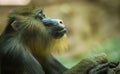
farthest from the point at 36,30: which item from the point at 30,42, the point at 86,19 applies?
the point at 86,19

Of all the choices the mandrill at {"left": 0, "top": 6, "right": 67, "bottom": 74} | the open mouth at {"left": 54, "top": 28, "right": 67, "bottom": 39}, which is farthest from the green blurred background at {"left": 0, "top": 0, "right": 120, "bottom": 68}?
the open mouth at {"left": 54, "top": 28, "right": 67, "bottom": 39}

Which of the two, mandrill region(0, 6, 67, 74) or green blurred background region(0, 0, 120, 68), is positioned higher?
mandrill region(0, 6, 67, 74)

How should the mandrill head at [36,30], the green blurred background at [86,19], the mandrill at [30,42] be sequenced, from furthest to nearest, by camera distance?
the green blurred background at [86,19] < the mandrill head at [36,30] < the mandrill at [30,42]

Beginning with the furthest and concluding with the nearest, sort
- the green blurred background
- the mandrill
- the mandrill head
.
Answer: the green blurred background < the mandrill head < the mandrill

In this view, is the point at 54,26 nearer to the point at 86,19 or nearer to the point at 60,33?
the point at 60,33

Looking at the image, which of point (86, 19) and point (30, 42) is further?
point (86, 19)

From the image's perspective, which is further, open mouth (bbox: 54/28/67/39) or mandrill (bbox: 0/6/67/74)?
open mouth (bbox: 54/28/67/39)

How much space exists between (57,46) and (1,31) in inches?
20.7

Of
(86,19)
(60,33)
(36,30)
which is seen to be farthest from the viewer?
(86,19)

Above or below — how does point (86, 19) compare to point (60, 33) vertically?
below

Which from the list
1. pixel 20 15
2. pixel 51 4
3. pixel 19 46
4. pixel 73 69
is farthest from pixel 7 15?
pixel 51 4

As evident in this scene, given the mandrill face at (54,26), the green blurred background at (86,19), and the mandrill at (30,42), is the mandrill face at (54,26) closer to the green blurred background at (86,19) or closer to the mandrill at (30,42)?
the mandrill at (30,42)

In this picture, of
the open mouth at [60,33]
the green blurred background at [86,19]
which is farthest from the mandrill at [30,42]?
the green blurred background at [86,19]

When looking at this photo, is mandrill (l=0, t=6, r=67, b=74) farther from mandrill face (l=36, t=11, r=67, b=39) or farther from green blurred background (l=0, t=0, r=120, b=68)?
green blurred background (l=0, t=0, r=120, b=68)
